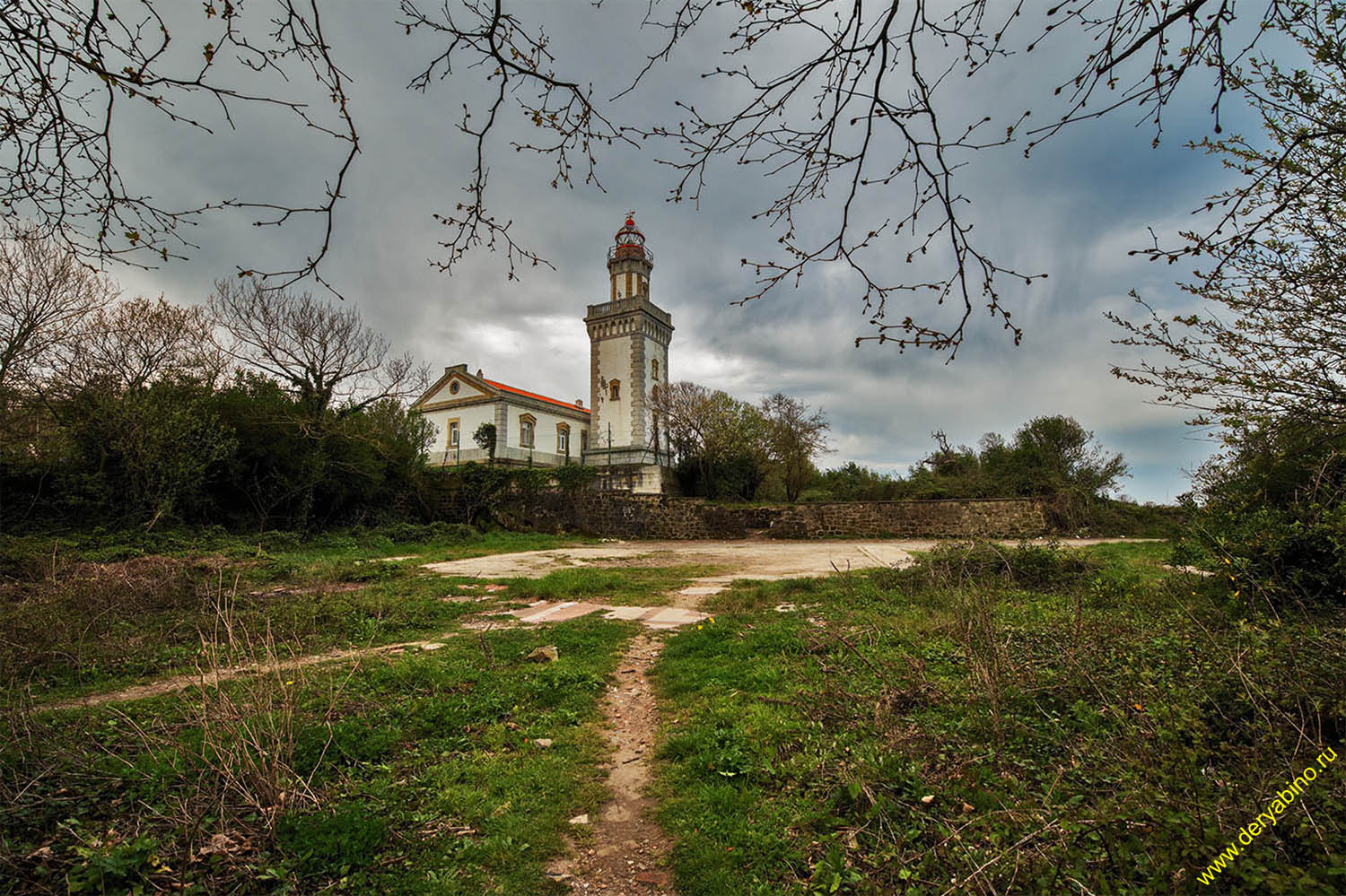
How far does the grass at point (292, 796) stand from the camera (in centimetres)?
199

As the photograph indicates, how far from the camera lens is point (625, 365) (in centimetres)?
3600

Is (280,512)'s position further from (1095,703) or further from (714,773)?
(1095,703)

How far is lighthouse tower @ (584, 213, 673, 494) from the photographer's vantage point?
116 feet

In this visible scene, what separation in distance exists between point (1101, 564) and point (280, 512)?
1860 centimetres

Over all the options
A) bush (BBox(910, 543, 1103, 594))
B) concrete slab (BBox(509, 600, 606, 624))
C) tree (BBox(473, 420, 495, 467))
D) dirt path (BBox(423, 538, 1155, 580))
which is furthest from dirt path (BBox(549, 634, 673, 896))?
tree (BBox(473, 420, 495, 467))

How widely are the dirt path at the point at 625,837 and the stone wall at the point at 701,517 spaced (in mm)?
17081

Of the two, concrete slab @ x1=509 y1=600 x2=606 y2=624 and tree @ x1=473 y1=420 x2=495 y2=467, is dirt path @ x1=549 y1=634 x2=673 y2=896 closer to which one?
concrete slab @ x1=509 y1=600 x2=606 y2=624

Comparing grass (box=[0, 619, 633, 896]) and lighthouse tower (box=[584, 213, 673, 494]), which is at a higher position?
lighthouse tower (box=[584, 213, 673, 494])

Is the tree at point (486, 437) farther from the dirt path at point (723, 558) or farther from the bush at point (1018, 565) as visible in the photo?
the bush at point (1018, 565)

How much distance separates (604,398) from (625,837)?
3456 centimetres

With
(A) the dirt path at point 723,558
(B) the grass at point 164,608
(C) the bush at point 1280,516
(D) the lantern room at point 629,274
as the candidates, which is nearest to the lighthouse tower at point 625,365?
(D) the lantern room at point 629,274

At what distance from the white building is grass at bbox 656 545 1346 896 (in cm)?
2924

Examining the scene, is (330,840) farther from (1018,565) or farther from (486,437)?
(486,437)

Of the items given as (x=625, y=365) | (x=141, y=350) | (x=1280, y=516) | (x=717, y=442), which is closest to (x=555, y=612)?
(x=1280, y=516)
